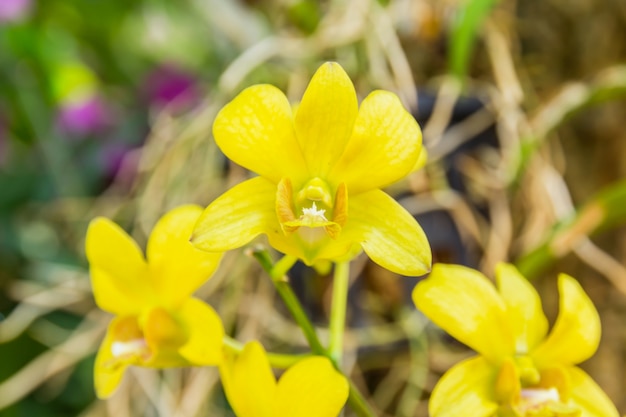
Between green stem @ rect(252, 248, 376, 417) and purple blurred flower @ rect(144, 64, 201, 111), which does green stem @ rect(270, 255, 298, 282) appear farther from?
purple blurred flower @ rect(144, 64, 201, 111)

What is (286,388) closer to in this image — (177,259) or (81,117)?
(177,259)

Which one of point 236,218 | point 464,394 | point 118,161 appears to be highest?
point 236,218

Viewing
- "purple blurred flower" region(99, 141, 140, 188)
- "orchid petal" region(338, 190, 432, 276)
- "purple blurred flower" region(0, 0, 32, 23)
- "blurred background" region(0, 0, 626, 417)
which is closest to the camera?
"orchid petal" region(338, 190, 432, 276)

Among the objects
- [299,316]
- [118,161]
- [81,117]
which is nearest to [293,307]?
[299,316]

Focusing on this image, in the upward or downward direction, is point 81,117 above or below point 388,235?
below

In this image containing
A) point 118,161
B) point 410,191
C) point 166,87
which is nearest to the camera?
point 410,191

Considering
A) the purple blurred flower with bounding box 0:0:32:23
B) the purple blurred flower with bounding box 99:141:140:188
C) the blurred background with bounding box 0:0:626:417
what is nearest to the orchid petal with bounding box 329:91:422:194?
the blurred background with bounding box 0:0:626:417
